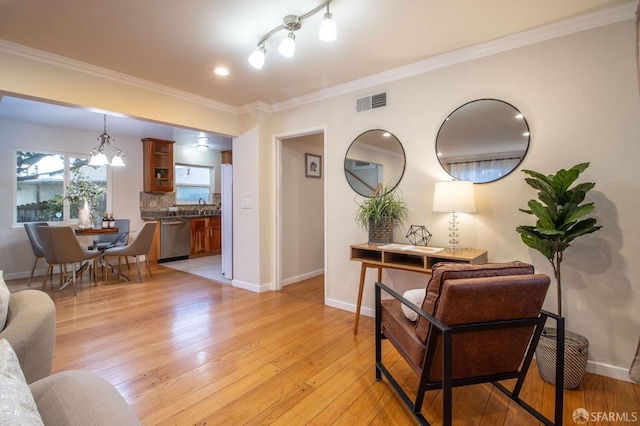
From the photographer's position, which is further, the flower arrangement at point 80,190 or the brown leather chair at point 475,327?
the flower arrangement at point 80,190

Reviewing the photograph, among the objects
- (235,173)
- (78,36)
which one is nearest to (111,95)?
(78,36)

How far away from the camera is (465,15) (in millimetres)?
2111

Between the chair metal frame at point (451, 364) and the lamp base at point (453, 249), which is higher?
the lamp base at point (453, 249)

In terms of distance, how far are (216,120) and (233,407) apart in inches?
132

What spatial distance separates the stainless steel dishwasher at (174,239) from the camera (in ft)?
20.0

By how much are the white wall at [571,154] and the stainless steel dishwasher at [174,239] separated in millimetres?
4995

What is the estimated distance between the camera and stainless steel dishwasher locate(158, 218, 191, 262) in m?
6.09

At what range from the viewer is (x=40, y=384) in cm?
106

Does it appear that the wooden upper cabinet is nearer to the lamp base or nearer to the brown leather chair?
the lamp base

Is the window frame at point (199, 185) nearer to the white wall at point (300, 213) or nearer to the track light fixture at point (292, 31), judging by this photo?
the white wall at point (300, 213)

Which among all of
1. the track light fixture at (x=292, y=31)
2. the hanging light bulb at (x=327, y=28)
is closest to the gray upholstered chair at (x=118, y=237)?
the track light fixture at (x=292, y=31)

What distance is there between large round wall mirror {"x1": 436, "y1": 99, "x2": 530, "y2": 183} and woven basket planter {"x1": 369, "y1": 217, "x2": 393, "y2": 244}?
0.72 meters

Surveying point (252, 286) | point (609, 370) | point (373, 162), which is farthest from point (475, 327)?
point (252, 286)

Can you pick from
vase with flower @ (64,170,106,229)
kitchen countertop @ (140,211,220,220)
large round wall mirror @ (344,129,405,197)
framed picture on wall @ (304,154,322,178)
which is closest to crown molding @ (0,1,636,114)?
large round wall mirror @ (344,129,405,197)
